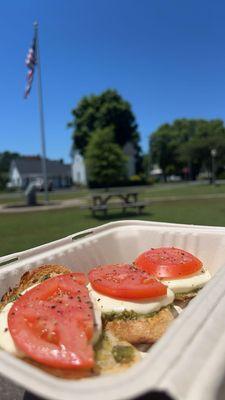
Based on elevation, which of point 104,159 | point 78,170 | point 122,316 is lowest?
point 122,316

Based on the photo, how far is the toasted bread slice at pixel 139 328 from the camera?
225 centimetres

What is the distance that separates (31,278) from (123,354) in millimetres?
1119

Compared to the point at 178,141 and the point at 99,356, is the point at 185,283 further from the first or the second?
the point at 178,141

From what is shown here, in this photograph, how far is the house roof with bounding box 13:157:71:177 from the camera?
7775 centimetres

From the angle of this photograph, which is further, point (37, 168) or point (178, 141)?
point (178, 141)

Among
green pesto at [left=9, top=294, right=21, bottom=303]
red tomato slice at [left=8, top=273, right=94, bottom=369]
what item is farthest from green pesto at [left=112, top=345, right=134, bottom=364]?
green pesto at [left=9, top=294, right=21, bottom=303]

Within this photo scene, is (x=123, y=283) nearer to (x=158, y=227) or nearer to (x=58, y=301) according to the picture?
(x=58, y=301)

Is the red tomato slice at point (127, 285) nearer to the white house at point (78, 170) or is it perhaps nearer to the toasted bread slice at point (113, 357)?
the toasted bread slice at point (113, 357)

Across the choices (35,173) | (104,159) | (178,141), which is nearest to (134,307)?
(104,159)

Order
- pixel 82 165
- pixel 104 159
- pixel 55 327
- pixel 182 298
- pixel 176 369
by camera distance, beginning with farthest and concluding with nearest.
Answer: pixel 82 165 < pixel 104 159 < pixel 182 298 < pixel 55 327 < pixel 176 369

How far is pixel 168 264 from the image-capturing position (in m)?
3.03

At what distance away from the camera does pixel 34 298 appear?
2.04 meters

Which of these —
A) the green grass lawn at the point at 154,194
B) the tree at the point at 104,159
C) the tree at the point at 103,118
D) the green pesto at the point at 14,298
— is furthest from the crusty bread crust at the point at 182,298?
the tree at the point at 103,118

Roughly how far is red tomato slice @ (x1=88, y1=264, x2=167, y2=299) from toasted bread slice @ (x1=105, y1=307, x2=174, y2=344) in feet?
0.51
